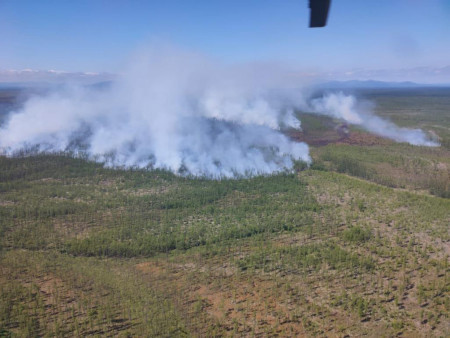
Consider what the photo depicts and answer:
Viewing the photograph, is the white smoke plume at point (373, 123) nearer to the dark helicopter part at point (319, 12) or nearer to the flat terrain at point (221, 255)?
the flat terrain at point (221, 255)

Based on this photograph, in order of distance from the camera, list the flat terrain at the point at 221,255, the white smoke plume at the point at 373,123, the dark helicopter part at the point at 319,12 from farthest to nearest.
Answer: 1. the white smoke plume at the point at 373,123
2. the flat terrain at the point at 221,255
3. the dark helicopter part at the point at 319,12

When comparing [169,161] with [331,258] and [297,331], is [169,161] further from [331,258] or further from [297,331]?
[297,331]

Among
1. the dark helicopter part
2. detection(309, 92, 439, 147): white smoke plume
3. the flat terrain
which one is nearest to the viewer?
the dark helicopter part

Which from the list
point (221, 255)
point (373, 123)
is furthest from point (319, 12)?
point (373, 123)

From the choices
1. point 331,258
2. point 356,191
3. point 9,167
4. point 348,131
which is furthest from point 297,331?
point 348,131

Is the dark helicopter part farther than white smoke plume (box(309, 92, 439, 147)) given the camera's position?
No

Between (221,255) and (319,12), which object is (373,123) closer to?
(221,255)

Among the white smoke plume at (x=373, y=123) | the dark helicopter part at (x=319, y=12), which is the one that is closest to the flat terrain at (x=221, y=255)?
the dark helicopter part at (x=319, y=12)

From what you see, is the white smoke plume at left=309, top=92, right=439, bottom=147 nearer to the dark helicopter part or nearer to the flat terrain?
the flat terrain

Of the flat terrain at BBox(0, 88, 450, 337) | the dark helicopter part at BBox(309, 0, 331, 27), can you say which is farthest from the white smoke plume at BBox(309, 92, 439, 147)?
the dark helicopter part at BBox(309, 0, 331, 27)
